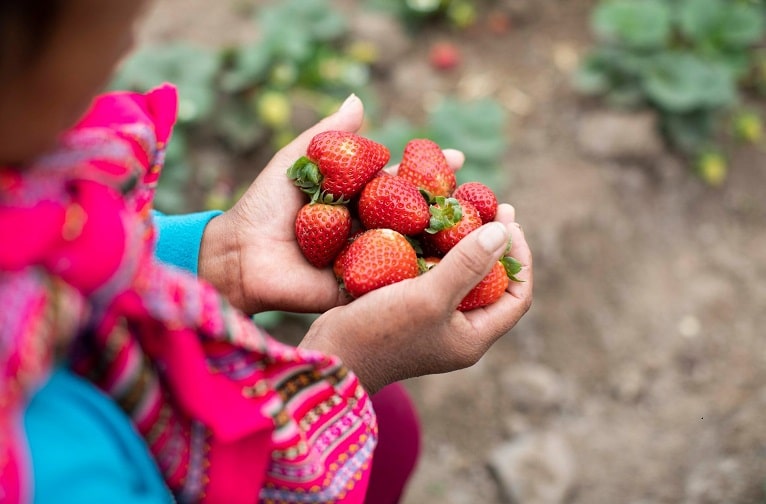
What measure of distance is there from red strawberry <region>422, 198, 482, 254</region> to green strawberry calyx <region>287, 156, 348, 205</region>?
19cm

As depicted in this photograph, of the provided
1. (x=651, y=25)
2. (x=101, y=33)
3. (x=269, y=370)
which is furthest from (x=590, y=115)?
(x=101, y=33)

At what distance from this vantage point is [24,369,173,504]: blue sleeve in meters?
0.73

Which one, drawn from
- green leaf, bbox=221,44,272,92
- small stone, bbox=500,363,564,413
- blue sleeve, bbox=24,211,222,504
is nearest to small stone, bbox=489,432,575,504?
small stone, bbox=500,363,564,413

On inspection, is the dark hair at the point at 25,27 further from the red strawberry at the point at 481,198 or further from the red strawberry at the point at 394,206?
the red strawberry at the point at 481,198

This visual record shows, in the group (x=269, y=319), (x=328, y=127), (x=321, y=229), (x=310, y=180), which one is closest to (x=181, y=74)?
(x=269, y=319)

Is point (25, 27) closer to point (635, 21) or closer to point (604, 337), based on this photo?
point (604, 337)

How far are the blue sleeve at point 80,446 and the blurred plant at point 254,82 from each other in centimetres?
177

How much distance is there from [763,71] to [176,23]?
97.4 inches

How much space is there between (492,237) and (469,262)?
0.05 meters

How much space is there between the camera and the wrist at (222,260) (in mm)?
1408

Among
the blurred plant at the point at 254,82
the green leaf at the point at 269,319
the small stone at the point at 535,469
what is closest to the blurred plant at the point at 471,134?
the blurred plant at the point at 254,82

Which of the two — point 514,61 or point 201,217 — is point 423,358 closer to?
point 201,217

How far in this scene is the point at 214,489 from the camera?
3.03ft

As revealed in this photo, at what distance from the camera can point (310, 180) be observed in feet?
4.72
